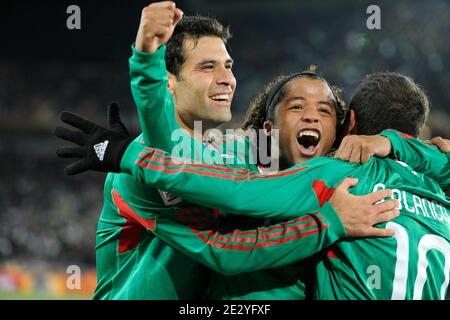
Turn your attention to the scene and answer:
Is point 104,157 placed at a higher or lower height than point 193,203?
higher

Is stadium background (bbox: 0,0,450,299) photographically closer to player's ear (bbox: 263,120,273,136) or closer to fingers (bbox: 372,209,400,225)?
player's ear (bbox: 263,120,273,136)

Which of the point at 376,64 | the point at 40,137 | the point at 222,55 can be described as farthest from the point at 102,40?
the point at 222,55

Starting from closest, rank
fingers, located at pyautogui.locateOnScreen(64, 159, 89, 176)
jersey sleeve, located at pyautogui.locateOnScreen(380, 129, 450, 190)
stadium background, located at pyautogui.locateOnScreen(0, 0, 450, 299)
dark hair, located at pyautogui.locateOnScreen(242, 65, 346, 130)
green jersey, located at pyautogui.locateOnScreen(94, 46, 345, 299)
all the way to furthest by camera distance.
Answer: fingers, located at pyautogui.locateOnScreen(64, 159, 89, 176), green jersey, located at pyautogui.locateOnScreen(94, 46, 345, 299), jersey sleeve, located at pyautogui.locateOnScreen(380, 129, 450, 190), dark hair, located at pyautogui.locateOnScreen(242, 65, 346, 130), stadium background, located at pyautogui.locateOnScreen(0, 0, 450, 299)

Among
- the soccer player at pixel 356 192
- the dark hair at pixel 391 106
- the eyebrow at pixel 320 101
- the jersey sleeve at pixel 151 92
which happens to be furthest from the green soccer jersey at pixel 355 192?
the eyebrow at pixel 320 101

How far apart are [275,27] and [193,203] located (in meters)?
14.9

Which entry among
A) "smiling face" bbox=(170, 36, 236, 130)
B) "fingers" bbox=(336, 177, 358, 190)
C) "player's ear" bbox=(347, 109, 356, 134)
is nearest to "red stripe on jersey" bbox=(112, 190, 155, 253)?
"smiling face" bbox=(170, 36, 236, 130)

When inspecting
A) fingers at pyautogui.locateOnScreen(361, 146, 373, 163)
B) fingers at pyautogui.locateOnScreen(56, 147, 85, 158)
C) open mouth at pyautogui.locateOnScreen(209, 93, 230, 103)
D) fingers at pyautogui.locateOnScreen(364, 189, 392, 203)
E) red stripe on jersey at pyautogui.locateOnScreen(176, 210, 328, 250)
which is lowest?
red stripe on jersey at pyautogui.locateOnScreen(176, 210, 328, 250)

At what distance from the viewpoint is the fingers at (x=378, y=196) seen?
2672mm

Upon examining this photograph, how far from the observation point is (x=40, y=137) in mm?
17750

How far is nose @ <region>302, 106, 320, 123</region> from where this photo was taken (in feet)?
10.6

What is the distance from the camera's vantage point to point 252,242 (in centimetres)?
260

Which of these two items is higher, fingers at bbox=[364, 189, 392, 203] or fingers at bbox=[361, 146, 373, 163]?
fingers at bbox=[361, 146, 373, 163]

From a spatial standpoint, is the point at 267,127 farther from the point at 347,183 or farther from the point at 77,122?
the point at 77,122
